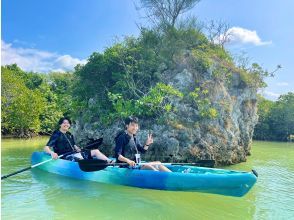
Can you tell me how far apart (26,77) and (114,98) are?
19.1 metres

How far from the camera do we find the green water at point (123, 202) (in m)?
5.37

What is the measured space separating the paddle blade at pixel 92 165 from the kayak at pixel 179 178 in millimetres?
232

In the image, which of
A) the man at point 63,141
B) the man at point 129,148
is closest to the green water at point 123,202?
the man at point 129,148

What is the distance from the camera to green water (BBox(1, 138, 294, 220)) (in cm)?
537

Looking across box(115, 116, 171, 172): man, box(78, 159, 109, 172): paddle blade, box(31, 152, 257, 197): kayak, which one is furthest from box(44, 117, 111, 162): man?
box(115, 116, 171, 172): man

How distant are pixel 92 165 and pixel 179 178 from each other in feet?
6.08

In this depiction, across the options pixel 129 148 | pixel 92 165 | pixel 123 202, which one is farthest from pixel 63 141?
pixel 123 202

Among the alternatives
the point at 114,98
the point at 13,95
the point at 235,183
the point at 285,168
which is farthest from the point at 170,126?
the point at 13,95

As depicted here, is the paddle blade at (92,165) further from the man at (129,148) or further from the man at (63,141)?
the man at (63,141)

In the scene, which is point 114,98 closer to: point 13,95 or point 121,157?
point 121,157

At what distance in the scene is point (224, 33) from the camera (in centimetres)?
1532

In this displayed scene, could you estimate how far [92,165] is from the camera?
6.89 metres

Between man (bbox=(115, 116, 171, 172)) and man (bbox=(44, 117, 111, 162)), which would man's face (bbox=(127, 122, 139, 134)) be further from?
man (bbox=(44, 117, 111, 162))

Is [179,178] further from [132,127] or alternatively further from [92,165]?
[92,165]
